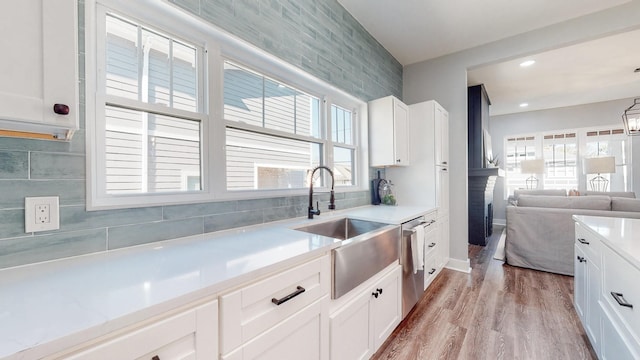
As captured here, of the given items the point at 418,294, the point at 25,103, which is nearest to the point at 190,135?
the point at 25,103

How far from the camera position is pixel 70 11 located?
77 cm

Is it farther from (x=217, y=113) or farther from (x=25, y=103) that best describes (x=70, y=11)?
(x=217, y=113)

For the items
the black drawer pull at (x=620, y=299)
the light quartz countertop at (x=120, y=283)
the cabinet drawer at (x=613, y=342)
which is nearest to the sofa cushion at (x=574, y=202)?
the cabinet drawer at (x=613, y=342)

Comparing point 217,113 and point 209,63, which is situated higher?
point 209,63

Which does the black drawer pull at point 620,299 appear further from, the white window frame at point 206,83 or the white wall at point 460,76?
the white wall at point 460,76

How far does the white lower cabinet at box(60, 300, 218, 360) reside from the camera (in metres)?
0.57

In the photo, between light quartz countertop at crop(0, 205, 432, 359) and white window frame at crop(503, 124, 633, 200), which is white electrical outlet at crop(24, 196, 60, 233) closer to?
light quartz countertop at crop(0, 205, 432, 359)

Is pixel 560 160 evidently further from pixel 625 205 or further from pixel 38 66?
pixel 38 66

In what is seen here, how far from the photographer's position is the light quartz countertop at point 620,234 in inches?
43.1

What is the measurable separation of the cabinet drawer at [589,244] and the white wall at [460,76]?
4.66 ft

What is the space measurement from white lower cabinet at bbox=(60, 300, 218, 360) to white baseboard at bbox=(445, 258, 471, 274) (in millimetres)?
3313

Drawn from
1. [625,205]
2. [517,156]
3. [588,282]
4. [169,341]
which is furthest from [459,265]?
[517,156]

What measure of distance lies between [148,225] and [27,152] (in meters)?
0.49

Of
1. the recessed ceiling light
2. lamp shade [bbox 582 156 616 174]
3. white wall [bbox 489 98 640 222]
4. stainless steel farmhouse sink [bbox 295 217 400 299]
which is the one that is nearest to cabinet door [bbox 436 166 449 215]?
stainless steel farmhouse sink [bbox 295 217 400 299]
